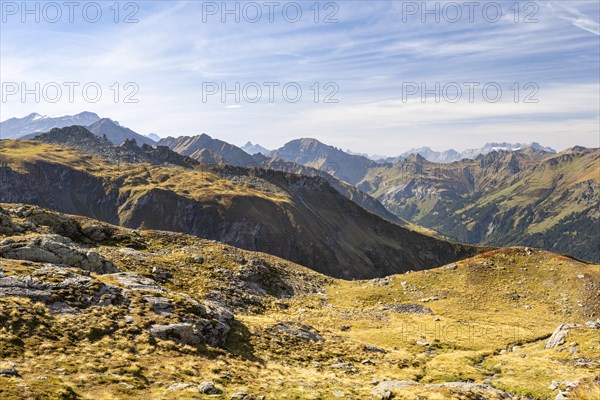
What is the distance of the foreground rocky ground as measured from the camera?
75.4 feet

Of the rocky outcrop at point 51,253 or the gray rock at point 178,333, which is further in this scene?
the rocky outcrop at point 51,253

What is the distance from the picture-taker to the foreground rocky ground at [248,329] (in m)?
23.0

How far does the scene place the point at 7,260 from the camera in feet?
105

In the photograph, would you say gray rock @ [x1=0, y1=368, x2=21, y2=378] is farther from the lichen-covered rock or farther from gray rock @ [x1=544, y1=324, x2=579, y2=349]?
gray rock @ [x1=544, y1=324, x2=579, y2=349]

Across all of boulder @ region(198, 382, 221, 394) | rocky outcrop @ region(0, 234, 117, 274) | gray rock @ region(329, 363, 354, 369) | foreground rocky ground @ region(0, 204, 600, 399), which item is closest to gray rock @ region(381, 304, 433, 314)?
foreground rocky ground @ region(0, 204, 600, 399)

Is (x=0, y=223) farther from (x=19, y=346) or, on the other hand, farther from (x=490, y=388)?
(x=490, y=388)

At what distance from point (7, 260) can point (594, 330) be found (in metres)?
55.9

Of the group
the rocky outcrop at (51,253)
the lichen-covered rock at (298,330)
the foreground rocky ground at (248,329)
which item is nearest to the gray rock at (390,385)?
the foreground rocky ground at (248,329)

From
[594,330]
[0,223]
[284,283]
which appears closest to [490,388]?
[594,330]

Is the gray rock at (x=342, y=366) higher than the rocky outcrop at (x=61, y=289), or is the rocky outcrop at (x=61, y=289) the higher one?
the rocky outcrop at (x=61, y=289)

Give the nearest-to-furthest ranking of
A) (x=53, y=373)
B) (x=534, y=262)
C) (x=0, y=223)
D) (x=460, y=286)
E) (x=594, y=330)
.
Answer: (x=53, y=373), (x=594, y=330), (x=0, y=223), (x=460, y=286), (x=534, y=262)

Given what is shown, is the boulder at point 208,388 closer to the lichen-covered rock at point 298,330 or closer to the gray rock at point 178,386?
the gray rock at point 178,386

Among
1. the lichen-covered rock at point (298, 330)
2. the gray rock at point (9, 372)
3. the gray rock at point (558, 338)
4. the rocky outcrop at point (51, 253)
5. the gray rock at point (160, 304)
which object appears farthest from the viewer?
the gray rock at point (558, 338)

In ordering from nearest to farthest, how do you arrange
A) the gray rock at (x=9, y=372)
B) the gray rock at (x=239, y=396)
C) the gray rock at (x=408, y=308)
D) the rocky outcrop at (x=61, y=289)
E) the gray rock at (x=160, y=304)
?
1. the gray rock at (x=9, y=372)
2. the gray rock at (x=239, y=396)
3. the rocky outcrop at (x=61, y=289)
4. the gray rock at (x=160, y=304)
5. the gray rock at (x=408, y=308)
